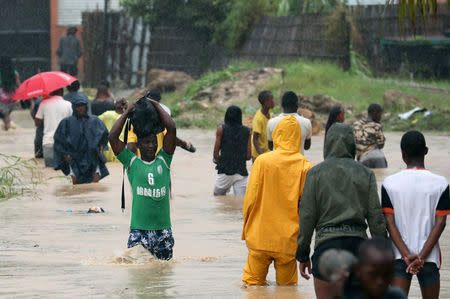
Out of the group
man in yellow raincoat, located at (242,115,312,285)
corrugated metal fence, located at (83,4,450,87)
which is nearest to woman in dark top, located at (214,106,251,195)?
man in yellow raincoat, located at (242,115,312,285)

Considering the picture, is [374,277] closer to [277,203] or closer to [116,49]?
[277,203]

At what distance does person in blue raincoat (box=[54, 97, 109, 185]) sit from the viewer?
1330 centimetres

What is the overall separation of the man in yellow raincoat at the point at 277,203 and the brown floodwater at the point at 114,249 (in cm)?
32

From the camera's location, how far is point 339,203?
598 centimetres

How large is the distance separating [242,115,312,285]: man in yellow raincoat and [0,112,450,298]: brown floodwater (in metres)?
0.32

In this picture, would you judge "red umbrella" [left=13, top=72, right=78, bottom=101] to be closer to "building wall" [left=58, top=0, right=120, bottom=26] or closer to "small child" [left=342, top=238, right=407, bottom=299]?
"small child" [left=342, top=238, right=407, bottom=299]

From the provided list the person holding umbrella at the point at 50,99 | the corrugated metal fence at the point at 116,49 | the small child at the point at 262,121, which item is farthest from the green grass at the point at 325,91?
the small child at the point at 262,121

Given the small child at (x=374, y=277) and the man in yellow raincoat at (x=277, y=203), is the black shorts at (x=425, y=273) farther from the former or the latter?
the small child at (x=374, y=277)

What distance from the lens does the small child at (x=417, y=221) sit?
19.1ft

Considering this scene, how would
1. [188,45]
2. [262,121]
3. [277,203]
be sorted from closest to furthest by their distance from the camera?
[277,203]
[262,121]
[188,45]

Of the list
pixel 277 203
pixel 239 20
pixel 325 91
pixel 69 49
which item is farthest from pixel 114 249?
pixel 239 20

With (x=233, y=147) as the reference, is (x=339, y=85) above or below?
below

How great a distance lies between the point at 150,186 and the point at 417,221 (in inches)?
109

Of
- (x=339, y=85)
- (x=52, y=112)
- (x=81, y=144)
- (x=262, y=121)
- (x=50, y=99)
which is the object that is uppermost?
(x=262, y=121)
